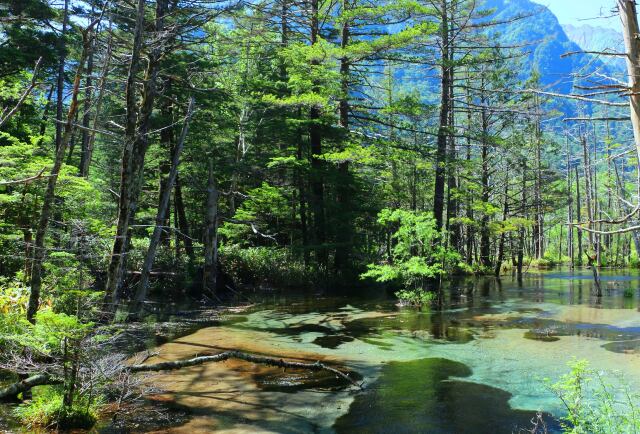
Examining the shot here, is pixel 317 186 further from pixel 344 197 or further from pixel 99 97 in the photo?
pixel 99 97

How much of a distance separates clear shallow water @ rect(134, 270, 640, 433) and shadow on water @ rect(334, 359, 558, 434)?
0.02 meters

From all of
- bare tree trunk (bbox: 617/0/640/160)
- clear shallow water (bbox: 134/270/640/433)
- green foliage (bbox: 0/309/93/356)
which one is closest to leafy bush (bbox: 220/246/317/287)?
clear shallow water (bbox: 134/270/640/433)

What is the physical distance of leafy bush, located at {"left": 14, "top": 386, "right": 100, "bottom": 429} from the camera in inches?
205

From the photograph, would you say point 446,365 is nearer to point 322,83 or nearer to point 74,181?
point 74,181

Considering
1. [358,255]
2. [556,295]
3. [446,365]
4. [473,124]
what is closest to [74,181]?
[446,365]

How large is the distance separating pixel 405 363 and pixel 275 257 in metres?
12.6

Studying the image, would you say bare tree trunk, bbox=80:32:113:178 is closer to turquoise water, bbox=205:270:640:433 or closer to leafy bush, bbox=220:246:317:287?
turquoise water, bbox=205:270:640:433

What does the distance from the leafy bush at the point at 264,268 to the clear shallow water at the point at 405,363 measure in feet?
13.6

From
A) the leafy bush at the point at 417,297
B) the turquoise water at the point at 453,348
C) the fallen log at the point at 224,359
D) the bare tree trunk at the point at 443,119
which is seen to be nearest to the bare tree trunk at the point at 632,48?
the turquoise water at the point at 453,348

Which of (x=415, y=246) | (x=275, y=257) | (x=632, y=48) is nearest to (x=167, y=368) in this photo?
(x=632, y=48)

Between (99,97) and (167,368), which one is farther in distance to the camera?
(99,97)

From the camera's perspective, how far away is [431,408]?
6.25 meters

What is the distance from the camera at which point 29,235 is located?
973 centimetres

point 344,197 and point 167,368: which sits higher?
point 344,197
